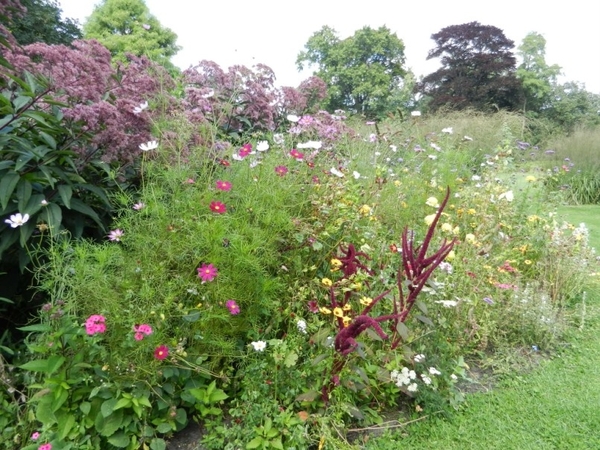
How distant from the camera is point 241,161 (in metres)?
2.43

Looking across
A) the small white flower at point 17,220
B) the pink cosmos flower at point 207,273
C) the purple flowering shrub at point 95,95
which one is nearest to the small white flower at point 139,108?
the purple flowering shrub at point 95,95

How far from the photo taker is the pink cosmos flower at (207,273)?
5.33ft

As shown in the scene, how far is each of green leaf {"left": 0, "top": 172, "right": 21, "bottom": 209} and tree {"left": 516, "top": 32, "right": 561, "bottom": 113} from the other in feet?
97.0

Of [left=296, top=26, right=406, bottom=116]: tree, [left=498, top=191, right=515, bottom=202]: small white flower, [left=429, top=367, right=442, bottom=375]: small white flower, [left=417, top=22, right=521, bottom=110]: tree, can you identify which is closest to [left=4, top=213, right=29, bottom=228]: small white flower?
[left=429, top=367, right=442, bottom=375]: small white flower

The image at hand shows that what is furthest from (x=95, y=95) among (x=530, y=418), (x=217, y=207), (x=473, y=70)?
(x=473, y=70)

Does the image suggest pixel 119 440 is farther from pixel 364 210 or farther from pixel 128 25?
pixel 128 25

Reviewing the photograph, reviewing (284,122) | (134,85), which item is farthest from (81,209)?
(284,122)

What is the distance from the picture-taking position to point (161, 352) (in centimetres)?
149

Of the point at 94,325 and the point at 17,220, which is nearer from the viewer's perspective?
the point at 94,325

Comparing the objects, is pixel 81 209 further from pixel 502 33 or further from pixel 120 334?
pixel 502 33

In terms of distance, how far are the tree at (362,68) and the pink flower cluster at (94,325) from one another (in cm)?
2903

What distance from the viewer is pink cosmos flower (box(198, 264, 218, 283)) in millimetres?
1624

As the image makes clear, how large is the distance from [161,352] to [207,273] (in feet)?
1.08

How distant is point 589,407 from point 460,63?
30.1 metres
